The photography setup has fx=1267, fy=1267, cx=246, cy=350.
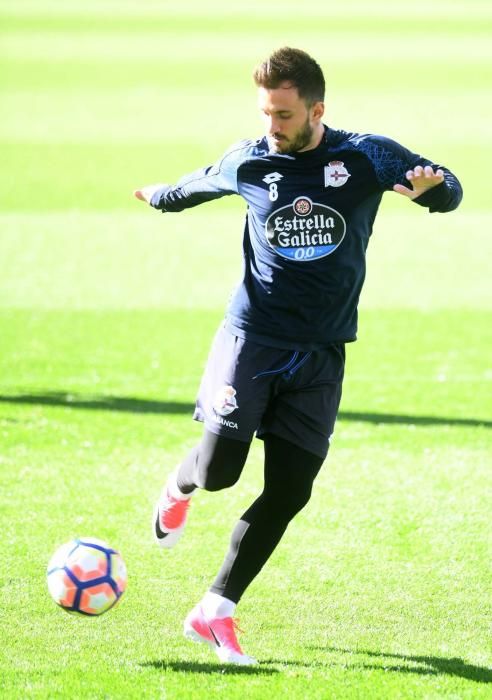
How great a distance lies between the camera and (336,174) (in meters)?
5.43

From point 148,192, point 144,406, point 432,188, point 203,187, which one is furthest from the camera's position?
point 144,406

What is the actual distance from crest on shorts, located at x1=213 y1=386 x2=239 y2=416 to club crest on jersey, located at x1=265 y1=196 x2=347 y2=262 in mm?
638

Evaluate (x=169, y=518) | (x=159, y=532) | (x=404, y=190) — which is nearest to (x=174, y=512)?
(x=169, y=518)

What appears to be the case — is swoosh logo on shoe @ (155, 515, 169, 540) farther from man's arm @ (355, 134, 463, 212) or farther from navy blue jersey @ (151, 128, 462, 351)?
man's arm @ (355, 134, 463, 212)

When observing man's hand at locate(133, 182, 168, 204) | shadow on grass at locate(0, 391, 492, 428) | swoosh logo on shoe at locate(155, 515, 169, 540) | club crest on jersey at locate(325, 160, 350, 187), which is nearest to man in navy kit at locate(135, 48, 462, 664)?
club crest on jersey at locate(325, 160, 350, 187)

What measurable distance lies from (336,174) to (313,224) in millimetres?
236

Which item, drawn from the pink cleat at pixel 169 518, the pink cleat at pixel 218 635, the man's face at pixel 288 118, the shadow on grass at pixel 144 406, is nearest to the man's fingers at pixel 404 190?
the man's face at pixel 288 118

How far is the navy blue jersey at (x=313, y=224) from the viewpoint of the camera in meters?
5.44

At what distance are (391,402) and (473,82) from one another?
26295 mm

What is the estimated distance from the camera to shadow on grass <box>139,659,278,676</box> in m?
5.33

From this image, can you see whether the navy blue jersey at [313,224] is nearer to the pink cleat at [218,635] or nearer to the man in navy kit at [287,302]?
the man in navy kit at [287,302]

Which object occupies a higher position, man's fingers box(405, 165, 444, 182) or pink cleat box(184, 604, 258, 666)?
man's fingers box(405, 165, 444, 182)

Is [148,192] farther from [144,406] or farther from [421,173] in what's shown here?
[144,406]

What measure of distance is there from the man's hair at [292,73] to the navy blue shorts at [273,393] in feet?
3.60
